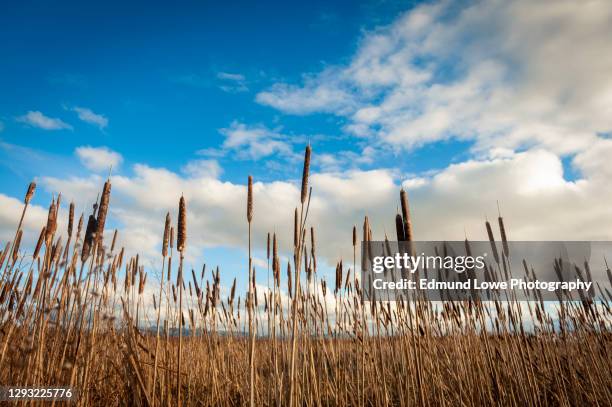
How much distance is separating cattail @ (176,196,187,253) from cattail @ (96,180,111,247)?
682 mm

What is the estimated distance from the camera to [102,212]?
2557 millimetres

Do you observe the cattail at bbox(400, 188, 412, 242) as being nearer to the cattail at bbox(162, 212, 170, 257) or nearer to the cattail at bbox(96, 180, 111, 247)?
the cattail at bbox(162, 212, 170, 257)

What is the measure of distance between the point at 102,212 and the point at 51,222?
0.71 meters

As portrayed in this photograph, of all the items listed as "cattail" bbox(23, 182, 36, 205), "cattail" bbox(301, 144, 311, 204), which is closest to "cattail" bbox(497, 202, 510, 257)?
"cattail" bbox(301, 144, 311, 204)

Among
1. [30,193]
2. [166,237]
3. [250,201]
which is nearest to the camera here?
[250,201]

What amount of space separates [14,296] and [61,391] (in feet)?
3.93

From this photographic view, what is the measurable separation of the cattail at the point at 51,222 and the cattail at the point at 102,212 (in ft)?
1.83

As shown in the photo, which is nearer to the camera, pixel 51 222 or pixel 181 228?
pixel 181 228

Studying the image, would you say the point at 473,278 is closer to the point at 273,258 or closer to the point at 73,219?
the point at 273,258

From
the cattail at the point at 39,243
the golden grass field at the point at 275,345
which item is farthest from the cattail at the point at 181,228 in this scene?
the cattail at the point at 39,243

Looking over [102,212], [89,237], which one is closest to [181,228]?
[102,212]

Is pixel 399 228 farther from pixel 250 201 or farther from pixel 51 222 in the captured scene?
pixel 51 222

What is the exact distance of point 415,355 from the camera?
2264 mm

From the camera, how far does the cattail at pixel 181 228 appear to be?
6.98ft
